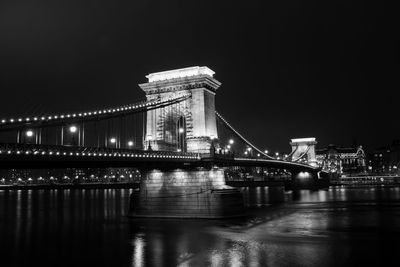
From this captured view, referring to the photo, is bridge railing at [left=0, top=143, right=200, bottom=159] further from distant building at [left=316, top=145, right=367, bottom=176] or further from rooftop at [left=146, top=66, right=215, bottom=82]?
distant building at [left=316, top=145, right=367, bottom=176]

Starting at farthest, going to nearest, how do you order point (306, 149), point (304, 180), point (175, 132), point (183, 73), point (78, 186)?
point (78, 186) < point (306, 149) < point (304, 180) < point (175, 132) < point (183, 73)

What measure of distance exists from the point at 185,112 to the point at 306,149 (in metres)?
83.6

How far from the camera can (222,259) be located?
22.9 m

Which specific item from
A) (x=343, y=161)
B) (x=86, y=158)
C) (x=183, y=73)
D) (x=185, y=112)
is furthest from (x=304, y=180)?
(x=343, y=161)

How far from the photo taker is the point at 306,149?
Result: 4754 inches

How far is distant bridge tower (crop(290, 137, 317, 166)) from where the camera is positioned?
120m

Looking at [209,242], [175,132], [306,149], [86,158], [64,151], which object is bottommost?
[209,242]

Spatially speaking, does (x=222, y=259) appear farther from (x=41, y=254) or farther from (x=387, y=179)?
(x=387, y=179)

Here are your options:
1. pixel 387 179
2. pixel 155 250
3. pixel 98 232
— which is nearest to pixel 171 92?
pixel 98 232

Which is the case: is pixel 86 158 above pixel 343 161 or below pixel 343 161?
below

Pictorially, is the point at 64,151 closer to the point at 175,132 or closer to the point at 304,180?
the point at 175,132

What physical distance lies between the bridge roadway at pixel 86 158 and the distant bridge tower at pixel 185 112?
4.32 m

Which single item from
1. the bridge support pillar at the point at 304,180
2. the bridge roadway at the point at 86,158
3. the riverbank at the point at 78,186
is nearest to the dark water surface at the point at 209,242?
the bridge roadway at the point at 86,158

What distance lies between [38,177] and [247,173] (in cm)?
7607
